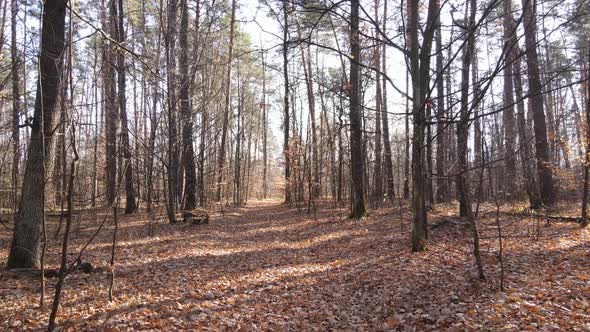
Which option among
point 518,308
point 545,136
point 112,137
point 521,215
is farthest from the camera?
point 112,137

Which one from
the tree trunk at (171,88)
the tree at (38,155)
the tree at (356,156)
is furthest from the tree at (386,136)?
the tree at (38,155)

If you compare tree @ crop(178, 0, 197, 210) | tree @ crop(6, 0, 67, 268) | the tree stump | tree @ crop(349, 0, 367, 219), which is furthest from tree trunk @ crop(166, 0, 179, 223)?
tree @ crop(349, 0, 367, 219)

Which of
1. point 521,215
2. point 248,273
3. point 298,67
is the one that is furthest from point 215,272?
point 298,67

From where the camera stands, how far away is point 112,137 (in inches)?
641

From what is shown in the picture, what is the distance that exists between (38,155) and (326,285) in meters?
5.13

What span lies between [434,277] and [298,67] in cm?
2124

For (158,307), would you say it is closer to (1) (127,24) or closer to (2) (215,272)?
(2) (215,272)

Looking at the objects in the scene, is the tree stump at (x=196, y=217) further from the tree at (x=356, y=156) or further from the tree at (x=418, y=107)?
the tree at (x=418, y=107)

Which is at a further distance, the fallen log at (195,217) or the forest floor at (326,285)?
the fallen log at (195,217)

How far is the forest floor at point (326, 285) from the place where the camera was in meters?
4.56

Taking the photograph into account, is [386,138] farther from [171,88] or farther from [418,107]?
[418,107]

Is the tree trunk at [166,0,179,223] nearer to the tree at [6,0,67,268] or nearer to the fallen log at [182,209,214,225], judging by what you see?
the fallen log at [182,209,214,225]

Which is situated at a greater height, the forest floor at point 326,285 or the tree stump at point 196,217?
the tree stump at point 196,217

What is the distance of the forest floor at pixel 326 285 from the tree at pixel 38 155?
44cm
